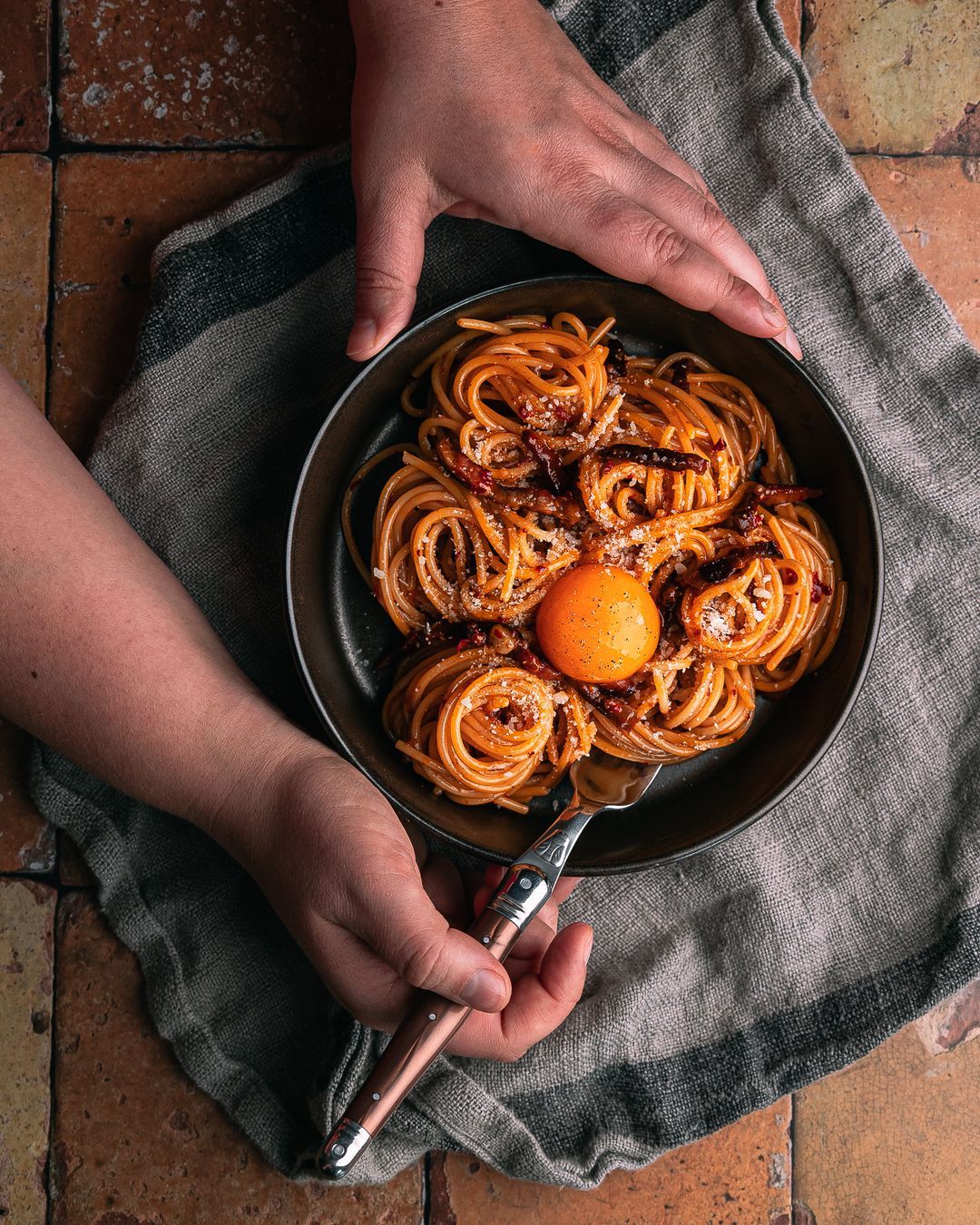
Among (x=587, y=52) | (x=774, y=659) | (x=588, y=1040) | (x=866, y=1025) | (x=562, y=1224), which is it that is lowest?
(x=562, y=1224)

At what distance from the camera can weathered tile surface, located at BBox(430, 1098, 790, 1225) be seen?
2660 mm

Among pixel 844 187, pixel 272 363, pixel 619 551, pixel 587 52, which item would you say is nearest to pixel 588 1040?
pixel 619 551

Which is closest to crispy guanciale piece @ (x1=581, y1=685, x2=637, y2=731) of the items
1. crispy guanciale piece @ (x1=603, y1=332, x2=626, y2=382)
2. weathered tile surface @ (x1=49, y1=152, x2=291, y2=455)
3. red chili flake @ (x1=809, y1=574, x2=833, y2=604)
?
red chili flake @ (x1=809, y1=574, x2=833, y2=604)

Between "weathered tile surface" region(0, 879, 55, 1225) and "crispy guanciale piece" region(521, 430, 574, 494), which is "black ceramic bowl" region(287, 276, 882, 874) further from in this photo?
"weathered tile surface" region(0, 879, 55, 1225)

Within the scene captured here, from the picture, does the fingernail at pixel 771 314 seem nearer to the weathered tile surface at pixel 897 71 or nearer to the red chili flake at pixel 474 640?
the weathered tile surface at pixel 897 71

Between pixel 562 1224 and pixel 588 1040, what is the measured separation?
1.70ft

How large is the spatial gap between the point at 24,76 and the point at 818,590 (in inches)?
88.7

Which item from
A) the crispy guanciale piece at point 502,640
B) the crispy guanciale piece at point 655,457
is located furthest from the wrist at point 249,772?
the crispy guanciale piece at point 655,457

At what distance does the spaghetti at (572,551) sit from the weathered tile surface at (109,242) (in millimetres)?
699

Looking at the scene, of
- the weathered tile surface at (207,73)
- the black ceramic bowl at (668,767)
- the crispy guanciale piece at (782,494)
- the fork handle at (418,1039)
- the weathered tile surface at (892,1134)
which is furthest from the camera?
the weathered tile surface at (892,1134)

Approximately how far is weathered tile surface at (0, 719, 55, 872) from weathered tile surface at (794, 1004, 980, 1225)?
78.4 inches

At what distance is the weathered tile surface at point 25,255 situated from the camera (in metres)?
2.64

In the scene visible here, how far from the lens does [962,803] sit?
2547 millimetres

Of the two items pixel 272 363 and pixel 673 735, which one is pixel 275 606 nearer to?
pixel 272 363
